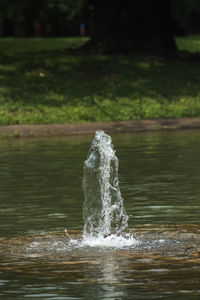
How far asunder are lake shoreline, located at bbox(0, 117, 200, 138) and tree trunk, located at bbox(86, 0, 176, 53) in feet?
33.0

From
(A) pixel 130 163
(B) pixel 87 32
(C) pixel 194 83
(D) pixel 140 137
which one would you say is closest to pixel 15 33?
(B) pixel 87 32

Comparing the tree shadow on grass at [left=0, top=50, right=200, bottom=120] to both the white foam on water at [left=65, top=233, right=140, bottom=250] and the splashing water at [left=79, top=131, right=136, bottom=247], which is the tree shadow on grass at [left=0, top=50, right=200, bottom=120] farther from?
→ the white foam on water at [left=65, top=233, right=140, bottom=250]

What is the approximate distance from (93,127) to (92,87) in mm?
5138

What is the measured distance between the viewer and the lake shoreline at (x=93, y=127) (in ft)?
81.9

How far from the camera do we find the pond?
746cm

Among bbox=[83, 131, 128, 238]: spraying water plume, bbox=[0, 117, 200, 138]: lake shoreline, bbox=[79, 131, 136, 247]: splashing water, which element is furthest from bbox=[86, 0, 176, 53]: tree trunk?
bbox=[83, 131, 128, 238]: spraying water plume

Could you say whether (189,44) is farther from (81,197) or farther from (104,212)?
(104,212)

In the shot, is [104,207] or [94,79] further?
[94,79]

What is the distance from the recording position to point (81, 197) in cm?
1334

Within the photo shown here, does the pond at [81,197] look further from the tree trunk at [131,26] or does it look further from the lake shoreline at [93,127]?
the tree trunk at [131,26]

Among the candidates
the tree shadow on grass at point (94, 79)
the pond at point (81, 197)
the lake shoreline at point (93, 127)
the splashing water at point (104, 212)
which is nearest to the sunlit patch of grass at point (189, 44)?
the tree shadow on grass at point (94, 79)

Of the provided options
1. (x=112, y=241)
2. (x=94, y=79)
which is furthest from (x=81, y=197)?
(x=94, y=79)

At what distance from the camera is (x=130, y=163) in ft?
56.2

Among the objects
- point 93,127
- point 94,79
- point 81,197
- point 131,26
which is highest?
point 131,26
